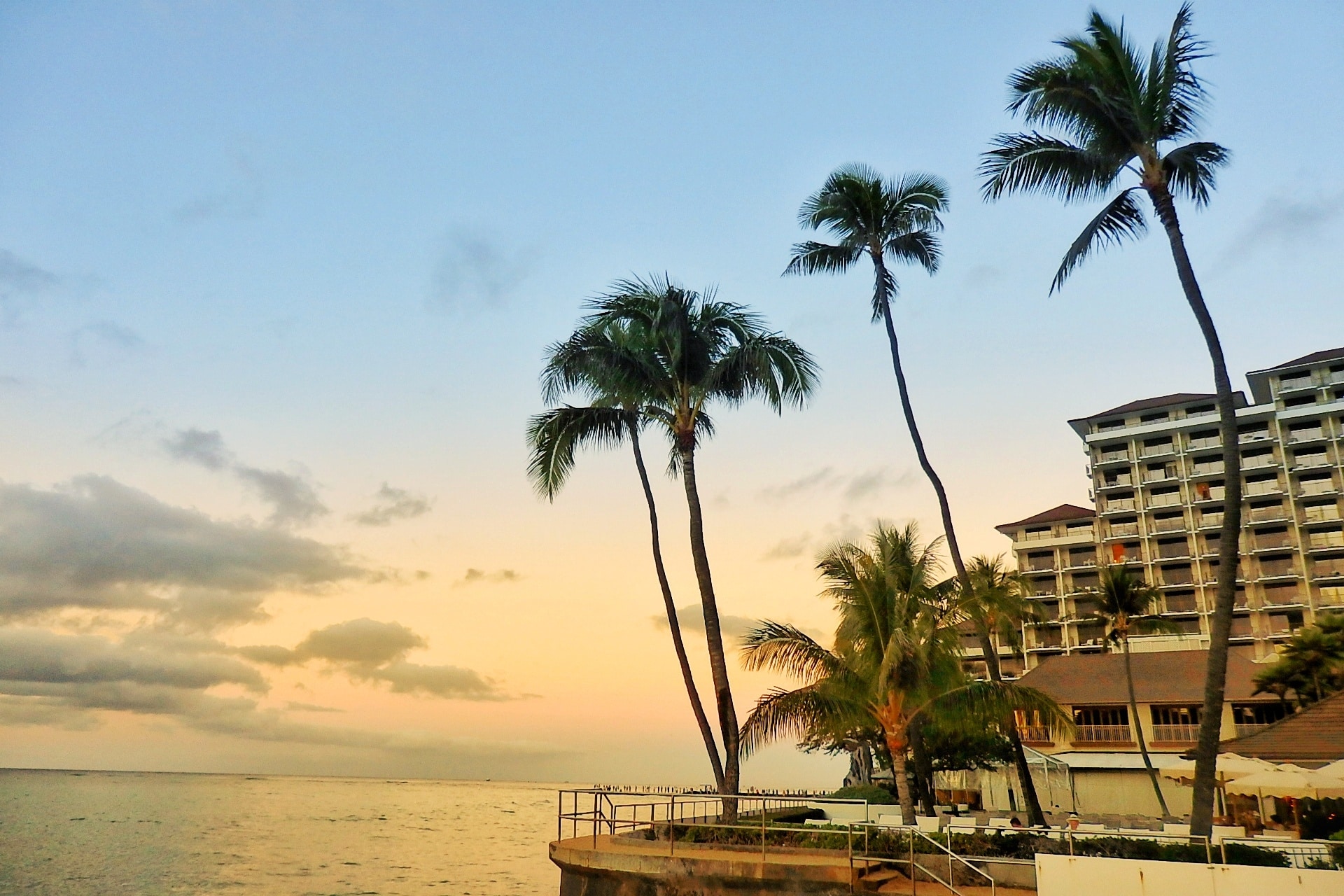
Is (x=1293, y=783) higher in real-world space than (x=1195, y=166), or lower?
lower

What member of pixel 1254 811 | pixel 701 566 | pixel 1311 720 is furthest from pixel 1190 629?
pixel 701 566

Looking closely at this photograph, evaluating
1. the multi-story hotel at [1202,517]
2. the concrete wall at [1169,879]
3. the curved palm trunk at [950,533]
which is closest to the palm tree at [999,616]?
the curved palm trunk at [950,533]

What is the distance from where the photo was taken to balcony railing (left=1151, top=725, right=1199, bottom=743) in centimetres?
4850

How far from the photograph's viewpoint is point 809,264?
1251 inches

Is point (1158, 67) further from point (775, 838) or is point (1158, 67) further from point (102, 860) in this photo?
point (102, 860)

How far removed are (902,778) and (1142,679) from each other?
38.1 meters

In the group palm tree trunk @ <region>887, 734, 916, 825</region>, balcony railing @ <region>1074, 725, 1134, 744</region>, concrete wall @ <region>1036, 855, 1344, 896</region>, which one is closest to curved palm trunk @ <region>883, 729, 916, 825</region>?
palm tree trunk @ <region>887, 734, 916, 825</region>

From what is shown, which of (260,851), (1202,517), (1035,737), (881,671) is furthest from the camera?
(1202,517)

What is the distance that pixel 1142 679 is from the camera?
5247 centimetres

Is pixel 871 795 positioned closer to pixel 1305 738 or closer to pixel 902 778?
pixel 1305 738

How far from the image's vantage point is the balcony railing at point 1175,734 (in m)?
48.5

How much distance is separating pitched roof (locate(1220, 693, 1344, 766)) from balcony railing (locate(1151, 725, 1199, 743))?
74.1 feet

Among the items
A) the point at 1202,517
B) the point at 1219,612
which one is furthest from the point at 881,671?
the point at 1202,517

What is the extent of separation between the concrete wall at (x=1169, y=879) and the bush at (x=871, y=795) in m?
16.1
